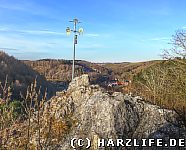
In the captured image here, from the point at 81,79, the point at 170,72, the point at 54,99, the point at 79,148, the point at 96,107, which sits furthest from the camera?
the point at 170,72

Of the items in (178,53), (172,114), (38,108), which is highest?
(178,53)

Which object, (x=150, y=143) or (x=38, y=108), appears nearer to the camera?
(x=38, y=108)

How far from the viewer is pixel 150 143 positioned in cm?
599

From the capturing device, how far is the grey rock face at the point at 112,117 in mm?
6051

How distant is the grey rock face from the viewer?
6051mm

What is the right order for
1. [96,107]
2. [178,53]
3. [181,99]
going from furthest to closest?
[178,53] < [181,99] < [96,107]

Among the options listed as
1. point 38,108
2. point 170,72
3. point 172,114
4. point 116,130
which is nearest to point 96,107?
point 116,130

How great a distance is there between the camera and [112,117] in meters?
6.16

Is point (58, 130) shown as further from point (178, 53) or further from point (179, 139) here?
point (178, 53)

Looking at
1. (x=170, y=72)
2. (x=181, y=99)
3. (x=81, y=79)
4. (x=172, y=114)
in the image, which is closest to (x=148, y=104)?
(x=172, y=114)

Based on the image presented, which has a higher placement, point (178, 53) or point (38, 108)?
point (178, 53)

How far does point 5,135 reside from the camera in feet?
10.6

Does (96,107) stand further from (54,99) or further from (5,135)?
(5,135)

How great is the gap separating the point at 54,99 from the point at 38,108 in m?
3.64
